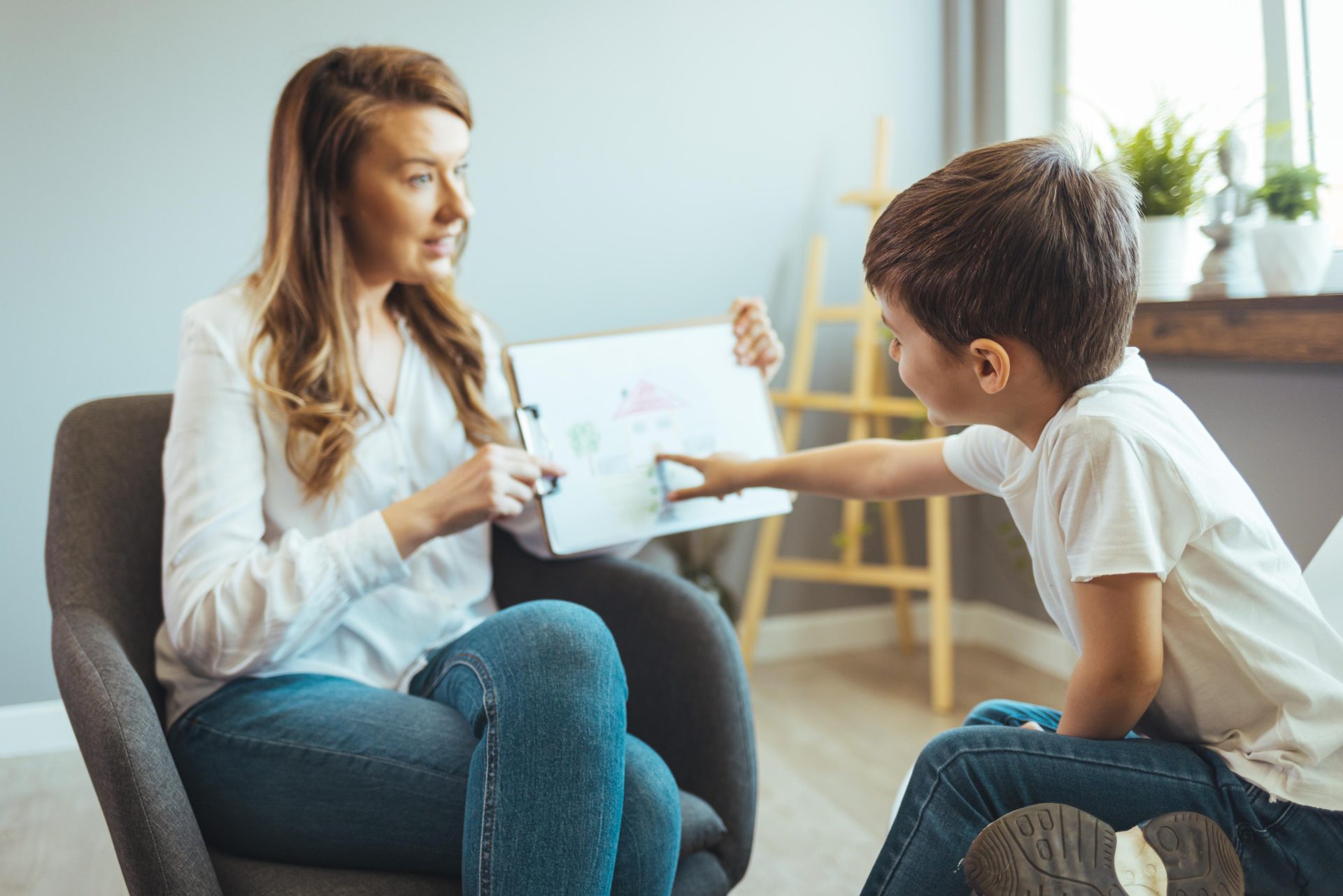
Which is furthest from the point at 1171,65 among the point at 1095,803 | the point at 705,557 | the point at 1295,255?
the point at 1095,803

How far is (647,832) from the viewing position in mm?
1031

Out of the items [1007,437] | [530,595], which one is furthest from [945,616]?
[1007,437]

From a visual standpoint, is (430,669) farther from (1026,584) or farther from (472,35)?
(1026,584)

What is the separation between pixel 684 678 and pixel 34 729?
1.75m

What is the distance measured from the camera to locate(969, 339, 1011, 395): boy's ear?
0.93 m

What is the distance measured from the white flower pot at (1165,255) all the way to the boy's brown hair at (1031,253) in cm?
119

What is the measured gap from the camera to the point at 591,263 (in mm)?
2578

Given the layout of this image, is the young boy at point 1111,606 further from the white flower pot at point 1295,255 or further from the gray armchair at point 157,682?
the white flower pot at point 1295,255

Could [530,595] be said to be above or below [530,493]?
below

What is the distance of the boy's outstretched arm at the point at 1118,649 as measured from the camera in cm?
85

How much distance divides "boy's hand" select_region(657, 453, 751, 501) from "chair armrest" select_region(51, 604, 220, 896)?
0.67 meters

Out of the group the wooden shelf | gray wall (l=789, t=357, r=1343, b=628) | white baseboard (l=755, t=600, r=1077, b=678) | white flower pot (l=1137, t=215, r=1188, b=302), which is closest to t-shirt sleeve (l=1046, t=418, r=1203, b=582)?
the wooden shelf

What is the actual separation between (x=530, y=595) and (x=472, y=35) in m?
1.50

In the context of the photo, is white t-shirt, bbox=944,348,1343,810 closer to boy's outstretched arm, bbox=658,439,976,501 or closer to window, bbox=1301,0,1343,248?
boy's outstretched arm, bbox=658,439,976,501
